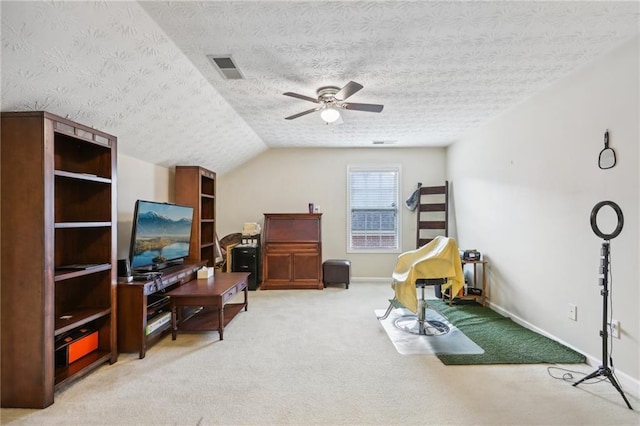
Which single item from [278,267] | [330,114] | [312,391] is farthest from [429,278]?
[278,267]

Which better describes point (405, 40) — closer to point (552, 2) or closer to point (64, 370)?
point (552, 2)

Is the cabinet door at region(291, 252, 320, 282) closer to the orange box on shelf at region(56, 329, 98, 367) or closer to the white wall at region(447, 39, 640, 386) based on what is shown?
the white wall at region(447, 39, 640, 386)

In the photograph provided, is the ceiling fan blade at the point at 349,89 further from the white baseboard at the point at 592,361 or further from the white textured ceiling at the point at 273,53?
the white baseboard at the point at 592,361

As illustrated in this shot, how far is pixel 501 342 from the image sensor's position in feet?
9.57

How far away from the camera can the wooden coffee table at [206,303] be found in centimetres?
301

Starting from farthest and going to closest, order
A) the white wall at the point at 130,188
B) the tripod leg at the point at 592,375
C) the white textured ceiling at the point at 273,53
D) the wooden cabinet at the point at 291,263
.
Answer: the wooden cabinet at the point at 291,263 → the white wall at the point at 130,188 → the tripod leg at the point at 592,375 → the white textured ceiling at the point at 273,53

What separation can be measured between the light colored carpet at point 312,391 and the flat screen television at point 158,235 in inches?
33.0

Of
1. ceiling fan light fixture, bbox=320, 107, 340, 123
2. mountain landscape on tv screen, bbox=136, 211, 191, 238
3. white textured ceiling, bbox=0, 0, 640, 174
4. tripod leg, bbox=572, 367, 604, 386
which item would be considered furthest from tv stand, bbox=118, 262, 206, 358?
tripod leg, bbox=572, 367, 604, 386

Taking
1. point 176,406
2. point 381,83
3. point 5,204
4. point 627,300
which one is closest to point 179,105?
point 5,204

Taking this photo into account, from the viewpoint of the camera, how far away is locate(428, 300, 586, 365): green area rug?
8.38ft

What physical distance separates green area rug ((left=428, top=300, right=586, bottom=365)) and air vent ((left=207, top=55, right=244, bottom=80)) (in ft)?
9.73

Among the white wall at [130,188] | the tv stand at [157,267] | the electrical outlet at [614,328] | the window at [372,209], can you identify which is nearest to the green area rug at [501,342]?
the electrical outlet at [614,328]

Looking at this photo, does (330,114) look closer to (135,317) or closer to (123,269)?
(123,269)

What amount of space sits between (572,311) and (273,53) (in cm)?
330
